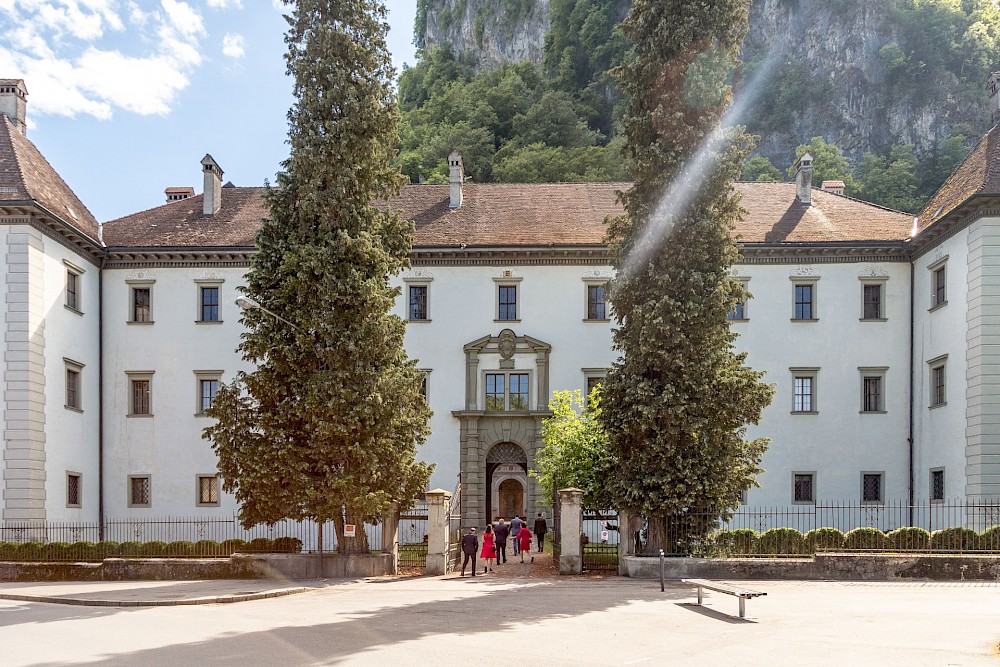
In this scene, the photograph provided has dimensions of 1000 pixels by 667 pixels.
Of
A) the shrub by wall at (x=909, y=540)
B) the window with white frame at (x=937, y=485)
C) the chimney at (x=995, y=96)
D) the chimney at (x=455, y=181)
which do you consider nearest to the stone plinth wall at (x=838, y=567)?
the shrub by wall at (x=909, y=540)

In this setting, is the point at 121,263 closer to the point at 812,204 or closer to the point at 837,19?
the point at 812,204

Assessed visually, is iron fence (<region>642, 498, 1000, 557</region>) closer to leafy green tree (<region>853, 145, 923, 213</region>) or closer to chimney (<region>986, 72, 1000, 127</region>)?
chimney (<region>986, 72, 1000, 127</region>)

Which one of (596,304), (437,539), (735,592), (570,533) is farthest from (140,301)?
(735,592)

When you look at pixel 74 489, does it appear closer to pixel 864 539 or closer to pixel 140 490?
pixel 140 490

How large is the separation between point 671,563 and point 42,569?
15.1 metres

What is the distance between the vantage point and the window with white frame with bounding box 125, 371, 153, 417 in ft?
117

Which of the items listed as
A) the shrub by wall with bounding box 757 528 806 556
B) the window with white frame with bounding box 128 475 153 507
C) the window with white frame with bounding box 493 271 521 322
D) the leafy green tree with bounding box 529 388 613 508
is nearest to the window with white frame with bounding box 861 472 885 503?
the leafy green tree with bounding box 529 388 613 508

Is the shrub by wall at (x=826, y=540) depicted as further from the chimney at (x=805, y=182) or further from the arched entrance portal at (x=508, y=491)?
the arched entrance portal at (x=508, y=491)

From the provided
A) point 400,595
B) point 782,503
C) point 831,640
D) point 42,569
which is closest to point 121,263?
point 42,569

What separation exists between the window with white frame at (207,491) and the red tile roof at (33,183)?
9278 millimetres

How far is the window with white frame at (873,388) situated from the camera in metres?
34.6

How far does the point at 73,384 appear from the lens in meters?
33.6

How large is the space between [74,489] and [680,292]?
70.8 feet

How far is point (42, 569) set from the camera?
961 inches
